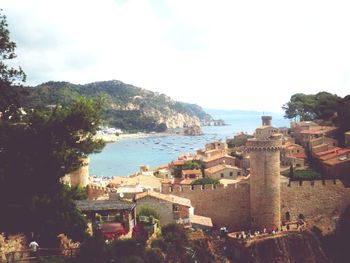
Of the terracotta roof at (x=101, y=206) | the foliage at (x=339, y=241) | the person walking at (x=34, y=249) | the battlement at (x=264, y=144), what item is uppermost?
the battlement at (x=264, y=144)

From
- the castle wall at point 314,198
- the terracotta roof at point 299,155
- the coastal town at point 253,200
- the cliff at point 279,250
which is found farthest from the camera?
the terracotta roof at point 299,155

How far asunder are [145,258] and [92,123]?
4552mm

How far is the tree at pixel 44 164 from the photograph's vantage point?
560 inches

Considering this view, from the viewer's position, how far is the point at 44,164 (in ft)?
49.8

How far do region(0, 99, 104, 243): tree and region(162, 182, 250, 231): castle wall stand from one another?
10489 mm

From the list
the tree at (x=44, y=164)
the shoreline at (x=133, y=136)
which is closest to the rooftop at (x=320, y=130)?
the tree at (x=44, y=164)

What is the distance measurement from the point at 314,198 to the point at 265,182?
3.25 m

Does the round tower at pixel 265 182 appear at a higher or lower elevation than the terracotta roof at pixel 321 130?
lower

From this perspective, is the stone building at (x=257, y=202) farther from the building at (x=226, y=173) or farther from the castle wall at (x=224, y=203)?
the building at (x=226, y=173)

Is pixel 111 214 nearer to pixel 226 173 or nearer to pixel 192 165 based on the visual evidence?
pixel 226 173

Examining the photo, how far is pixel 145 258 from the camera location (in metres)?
15.2

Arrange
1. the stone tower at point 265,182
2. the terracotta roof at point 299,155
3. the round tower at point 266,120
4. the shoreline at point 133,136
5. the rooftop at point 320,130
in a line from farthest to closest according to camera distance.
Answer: the shoreline at point 133,136, the rooftop at point 320,130, the terracotta roof at point 299,155, the round tower at point 266,120, the stone tower at point 265,182

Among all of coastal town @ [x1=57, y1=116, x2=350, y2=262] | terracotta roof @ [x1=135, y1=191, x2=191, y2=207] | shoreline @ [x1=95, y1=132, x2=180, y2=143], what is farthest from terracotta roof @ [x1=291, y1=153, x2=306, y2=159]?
shoreline @ [x1=95, y1=132, x2=180, y2=143]

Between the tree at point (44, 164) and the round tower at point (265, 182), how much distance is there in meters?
10.2
